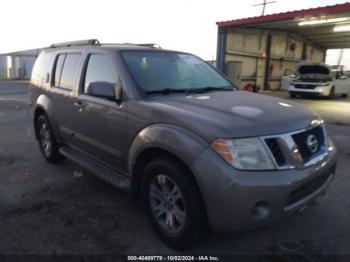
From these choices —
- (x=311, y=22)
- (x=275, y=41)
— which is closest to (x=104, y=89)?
(x=311, y=22)

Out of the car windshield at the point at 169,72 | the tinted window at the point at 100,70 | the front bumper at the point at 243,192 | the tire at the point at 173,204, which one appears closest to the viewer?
the front bumper at the point at 243,192

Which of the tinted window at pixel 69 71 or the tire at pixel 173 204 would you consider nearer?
the tire at pixel 173 204

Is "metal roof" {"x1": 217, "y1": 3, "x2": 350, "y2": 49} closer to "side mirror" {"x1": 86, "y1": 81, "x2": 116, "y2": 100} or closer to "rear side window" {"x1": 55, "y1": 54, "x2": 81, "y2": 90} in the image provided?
"rear side window" {"x1": 55, "y1": 54, "x2": 81, "y2": 90}

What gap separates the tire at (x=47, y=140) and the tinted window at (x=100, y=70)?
1482 mm

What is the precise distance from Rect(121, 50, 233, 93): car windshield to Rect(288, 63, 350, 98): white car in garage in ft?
45.9

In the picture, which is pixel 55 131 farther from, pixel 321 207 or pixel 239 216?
pixel 321 207

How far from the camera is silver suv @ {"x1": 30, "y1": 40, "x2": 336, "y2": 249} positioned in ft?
7.88

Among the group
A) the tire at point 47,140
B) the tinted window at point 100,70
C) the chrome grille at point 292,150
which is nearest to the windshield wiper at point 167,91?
the tinted window at point 100,70

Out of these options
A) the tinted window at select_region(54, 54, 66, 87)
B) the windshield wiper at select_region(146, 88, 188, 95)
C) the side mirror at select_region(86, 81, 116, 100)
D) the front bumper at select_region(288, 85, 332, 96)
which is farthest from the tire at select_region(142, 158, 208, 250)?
the front bumper at select_region(288, 85, 332, 96)

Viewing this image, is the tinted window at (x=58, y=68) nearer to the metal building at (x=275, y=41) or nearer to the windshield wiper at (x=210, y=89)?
the windshield wiper at (x=210, y=89)

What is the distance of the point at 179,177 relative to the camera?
2.62 meters

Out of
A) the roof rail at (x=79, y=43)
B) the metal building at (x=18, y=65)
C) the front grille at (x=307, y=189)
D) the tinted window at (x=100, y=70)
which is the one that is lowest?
the metal building at (x=18, y=65)

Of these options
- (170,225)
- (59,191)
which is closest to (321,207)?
(170,225)

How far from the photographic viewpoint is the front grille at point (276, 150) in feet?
8.08
